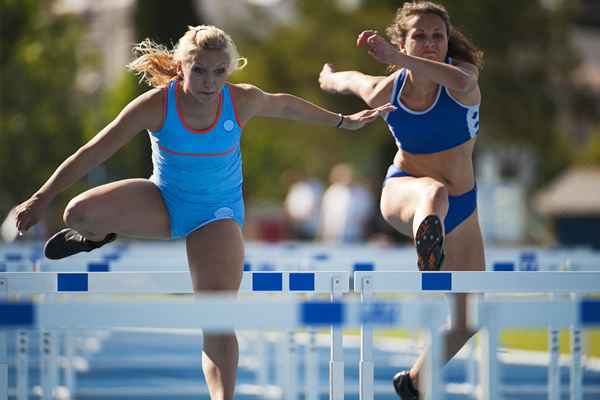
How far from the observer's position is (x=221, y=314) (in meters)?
3.76

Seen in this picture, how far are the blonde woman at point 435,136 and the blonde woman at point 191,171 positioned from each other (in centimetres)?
58

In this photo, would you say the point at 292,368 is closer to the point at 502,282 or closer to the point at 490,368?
the point at 502,282

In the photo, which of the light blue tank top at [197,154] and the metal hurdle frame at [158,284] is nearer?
the metal hurdle frame at [158,284]

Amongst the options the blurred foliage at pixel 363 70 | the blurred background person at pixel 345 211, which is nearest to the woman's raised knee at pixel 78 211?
the blurred background person at pixel 345 211

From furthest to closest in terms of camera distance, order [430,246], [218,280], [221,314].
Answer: [430,246]
[218,280]
[221,314]

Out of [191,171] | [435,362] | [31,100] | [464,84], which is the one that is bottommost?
[435,362]

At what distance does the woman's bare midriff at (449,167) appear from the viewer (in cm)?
625

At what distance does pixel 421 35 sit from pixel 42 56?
15.5 m

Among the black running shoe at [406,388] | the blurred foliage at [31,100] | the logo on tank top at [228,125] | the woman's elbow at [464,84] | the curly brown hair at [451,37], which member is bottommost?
the black running shoe at [406,388]

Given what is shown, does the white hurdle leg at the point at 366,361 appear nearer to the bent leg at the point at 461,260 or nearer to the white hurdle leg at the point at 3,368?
the bent leg at the point at 461,260

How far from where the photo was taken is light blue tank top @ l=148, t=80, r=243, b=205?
5473 mm

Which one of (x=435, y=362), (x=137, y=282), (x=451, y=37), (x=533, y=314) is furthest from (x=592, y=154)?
(x=435, y=362)

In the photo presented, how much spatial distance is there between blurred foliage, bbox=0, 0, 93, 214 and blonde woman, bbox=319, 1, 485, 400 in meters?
14.9

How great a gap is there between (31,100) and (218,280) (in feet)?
52.7
